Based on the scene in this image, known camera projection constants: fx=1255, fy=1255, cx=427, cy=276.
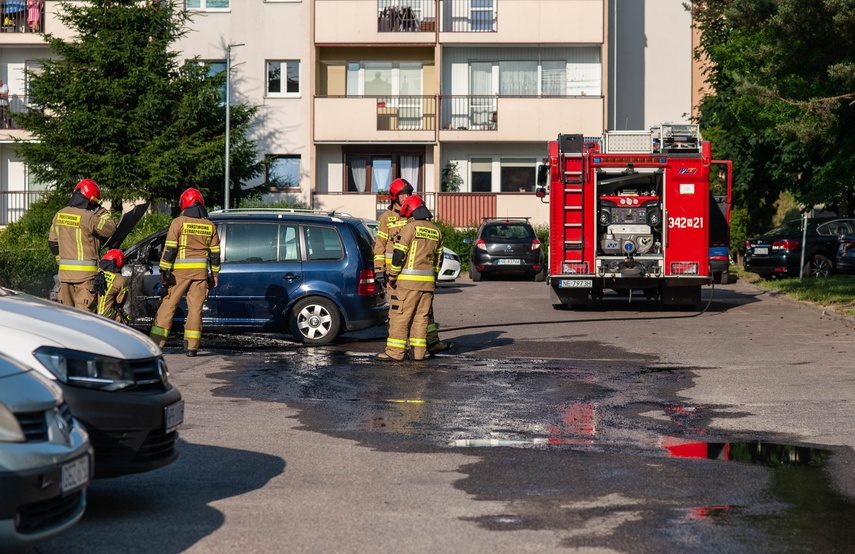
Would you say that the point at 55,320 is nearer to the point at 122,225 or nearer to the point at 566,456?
the point at 566,456

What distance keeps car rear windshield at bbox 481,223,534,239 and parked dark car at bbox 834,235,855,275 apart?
7.51 meters

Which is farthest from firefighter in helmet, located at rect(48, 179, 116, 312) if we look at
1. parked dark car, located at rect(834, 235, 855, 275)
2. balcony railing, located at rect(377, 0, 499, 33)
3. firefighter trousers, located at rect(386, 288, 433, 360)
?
balcony railing, located at rect(377, 0, 499, 33)

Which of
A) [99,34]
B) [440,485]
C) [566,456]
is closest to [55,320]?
[440,485]

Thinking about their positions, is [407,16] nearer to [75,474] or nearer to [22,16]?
[22,16]

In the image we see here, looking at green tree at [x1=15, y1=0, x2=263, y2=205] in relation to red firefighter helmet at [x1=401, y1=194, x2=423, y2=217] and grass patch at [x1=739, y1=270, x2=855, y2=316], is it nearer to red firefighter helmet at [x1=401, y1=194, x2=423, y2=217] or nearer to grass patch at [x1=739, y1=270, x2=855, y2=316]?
grass patch at [x1=739, y1=270, x2=855, y2=316]

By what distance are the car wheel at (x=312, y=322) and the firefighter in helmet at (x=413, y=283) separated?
67.7 inches

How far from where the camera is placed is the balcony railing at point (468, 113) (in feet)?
129

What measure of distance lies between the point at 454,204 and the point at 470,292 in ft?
40.4

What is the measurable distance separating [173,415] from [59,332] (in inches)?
32.7

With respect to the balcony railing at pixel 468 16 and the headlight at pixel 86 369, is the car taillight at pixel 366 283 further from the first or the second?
the balcony railing at pixel 468 16

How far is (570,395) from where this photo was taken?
11344 mm

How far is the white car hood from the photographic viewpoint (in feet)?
19.8

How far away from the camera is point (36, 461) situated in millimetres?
5047

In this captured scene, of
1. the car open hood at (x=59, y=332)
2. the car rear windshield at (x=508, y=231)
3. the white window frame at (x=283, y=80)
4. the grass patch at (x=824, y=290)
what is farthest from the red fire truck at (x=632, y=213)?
the white window frame at (x=283, y=80)
